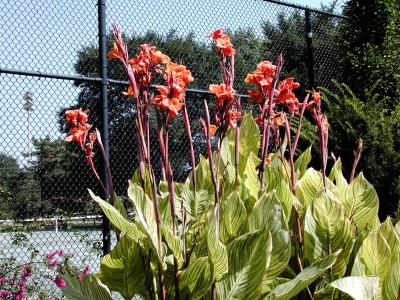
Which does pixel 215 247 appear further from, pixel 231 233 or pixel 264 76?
pixel 264 76

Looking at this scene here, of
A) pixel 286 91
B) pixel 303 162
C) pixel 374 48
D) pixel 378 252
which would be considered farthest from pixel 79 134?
pixel 374 48

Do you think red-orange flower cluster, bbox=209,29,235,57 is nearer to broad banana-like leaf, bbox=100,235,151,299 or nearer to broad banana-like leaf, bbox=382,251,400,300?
broad banana-like leaf, bbox=100,235,151,299

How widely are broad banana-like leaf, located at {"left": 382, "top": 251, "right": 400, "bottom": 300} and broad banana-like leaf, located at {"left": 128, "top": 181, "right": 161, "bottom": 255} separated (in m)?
0.53

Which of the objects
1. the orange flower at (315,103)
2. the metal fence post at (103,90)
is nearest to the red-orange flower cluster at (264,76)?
the orange flower at (315,103)

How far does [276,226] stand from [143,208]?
29cm

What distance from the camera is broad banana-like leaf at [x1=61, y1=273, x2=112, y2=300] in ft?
4.06

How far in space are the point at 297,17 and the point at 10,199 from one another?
4070 millimetres

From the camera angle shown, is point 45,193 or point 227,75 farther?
point 45,193

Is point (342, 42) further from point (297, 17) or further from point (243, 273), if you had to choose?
point (243, 273)

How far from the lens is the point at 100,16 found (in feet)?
12.3

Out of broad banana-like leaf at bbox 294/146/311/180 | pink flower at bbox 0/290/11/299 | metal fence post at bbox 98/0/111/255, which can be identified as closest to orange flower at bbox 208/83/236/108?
broad banana-like leaf at bbox 294/146/311/180

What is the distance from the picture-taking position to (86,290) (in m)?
1.25

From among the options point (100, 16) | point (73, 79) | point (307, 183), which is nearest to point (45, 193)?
point (73, 79)

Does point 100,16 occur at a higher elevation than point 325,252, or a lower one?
higher
